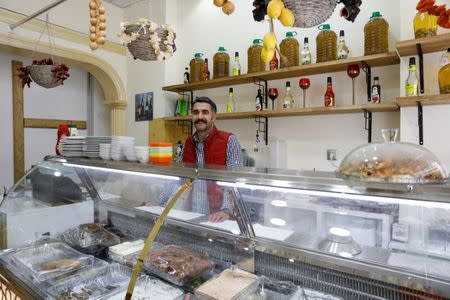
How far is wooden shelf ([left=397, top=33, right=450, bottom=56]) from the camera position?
2258 mm

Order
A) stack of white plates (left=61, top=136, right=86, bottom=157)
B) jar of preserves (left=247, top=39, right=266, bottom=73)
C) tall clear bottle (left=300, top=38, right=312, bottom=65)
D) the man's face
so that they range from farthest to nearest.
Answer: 1. jar of preserves (left=247, top=39, right=266, bottom=73)
2. tall clear bottle (left=300, top=38, right=312, bottom=65)
3. the man's face
4. stack of white plates (left=61, top=136, right=86, bottom=157)

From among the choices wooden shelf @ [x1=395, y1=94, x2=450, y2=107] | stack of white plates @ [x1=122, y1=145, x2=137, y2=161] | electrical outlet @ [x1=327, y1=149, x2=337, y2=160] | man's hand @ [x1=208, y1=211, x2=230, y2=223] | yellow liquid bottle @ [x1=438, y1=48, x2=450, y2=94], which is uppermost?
yellow liquid bottle @ [x1=438, y1=48, x2=450, y2=94]

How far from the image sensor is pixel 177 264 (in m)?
1.55

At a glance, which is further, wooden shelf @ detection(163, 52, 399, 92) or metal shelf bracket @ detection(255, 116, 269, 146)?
metal shelf bracket @ detection(255, 116, 269, 146)

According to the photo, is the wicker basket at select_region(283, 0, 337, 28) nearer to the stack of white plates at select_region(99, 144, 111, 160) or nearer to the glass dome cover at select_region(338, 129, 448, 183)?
the glass dome cover at select_region(338, 129, 448, 183)

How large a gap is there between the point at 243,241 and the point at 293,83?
248 centimetres

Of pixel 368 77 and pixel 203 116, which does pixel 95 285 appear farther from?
pixel 368 77

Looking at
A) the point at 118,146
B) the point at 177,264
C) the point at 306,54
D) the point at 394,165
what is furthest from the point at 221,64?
the point at 394,165

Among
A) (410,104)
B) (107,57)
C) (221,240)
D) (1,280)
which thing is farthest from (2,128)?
(410,104)

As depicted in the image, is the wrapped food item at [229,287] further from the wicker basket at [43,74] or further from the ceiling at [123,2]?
the ceiling at [123,2]

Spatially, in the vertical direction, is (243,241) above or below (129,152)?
below

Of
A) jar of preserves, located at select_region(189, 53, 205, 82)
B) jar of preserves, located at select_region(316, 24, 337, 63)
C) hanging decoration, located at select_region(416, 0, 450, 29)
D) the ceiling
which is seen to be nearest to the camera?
hanging decoration, located at select_region(416, 0, 450, 29)

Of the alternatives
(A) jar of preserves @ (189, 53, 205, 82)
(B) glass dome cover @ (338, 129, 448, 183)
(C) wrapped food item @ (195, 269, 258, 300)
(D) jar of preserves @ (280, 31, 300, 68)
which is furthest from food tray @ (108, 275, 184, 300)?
(A) jar of preserves @ (189, 53, 205, 82)

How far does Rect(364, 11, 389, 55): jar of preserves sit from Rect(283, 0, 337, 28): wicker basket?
6.03 feet
